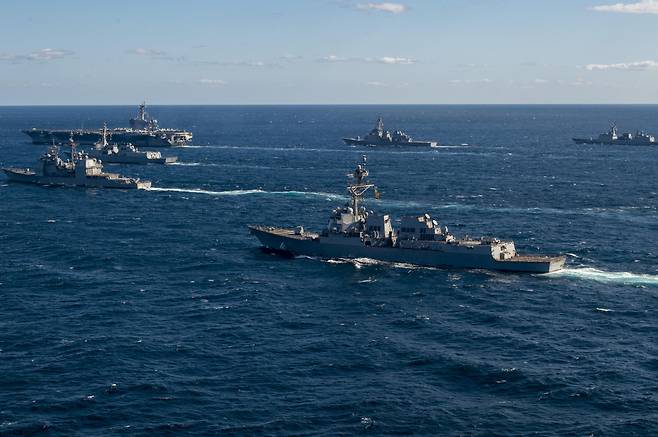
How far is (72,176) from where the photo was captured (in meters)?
188

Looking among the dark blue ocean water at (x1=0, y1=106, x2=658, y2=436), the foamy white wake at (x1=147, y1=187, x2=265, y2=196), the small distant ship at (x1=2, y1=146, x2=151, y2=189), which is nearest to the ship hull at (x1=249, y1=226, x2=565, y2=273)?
the dark blue ocean water at (x1=0, y1=106, x2=658, y2=436)

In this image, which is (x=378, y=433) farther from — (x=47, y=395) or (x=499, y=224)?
(x=499, y=224)

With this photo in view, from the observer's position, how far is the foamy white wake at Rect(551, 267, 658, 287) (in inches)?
3814

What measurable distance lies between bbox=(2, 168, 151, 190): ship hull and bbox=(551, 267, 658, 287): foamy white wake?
361 ft

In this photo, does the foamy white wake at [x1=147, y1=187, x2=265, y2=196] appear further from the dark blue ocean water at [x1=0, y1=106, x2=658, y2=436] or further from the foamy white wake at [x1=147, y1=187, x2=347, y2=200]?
the dark blue ocean water at [x1=0, y1=106, x2=658, y2=436]

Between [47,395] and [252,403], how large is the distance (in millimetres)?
16522

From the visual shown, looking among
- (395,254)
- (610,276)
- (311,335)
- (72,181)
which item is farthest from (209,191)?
(311,335)

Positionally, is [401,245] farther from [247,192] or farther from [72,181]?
[72,181]

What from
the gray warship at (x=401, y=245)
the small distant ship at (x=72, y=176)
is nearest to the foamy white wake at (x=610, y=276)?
the gray warship at (x=401, y=245)

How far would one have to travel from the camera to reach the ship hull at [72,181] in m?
182

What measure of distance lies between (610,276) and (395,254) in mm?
28200

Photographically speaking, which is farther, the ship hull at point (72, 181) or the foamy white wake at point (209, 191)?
the ship hull at point (72, 181)

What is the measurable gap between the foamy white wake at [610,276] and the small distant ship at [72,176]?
110001 millimetres

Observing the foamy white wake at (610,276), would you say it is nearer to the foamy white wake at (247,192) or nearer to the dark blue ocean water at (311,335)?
the dark blue ocean water at (311,335)
